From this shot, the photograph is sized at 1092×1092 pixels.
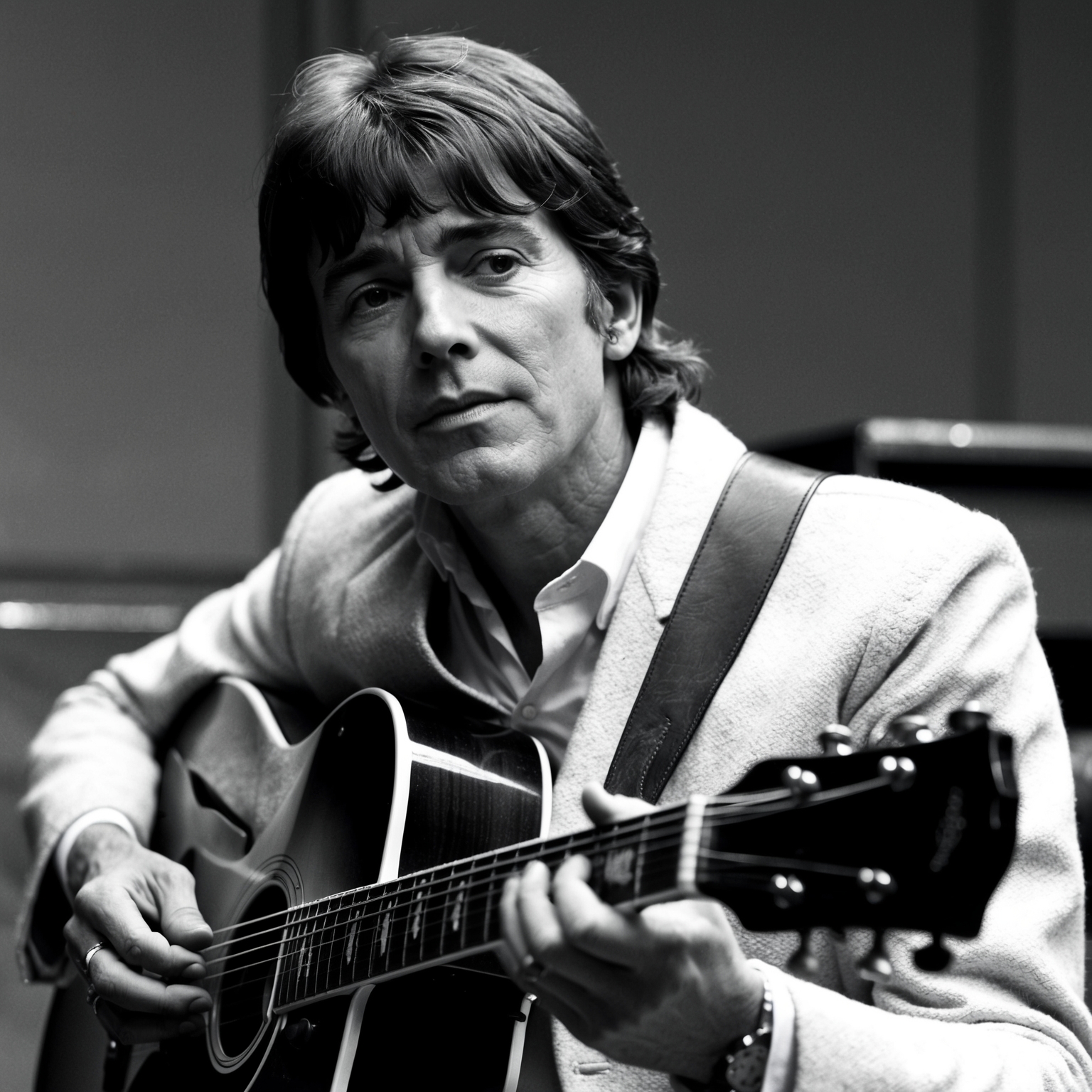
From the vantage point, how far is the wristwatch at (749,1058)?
127 cm

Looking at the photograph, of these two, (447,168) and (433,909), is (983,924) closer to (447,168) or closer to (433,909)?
(433,909)

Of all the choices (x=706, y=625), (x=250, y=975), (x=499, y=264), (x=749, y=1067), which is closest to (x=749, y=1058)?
(x=749, y=1067)

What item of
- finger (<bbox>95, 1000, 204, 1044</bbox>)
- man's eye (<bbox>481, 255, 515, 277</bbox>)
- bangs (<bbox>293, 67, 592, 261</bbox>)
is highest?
bangs (<bbox>293, 67, 592, 261</bbox>)

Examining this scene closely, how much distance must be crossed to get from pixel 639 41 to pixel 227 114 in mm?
1215

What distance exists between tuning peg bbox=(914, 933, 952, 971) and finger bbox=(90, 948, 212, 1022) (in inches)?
37.7

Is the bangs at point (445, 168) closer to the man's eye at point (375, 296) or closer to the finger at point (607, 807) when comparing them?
the man's eye at point (375, 296)

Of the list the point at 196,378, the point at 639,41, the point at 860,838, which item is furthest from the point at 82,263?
the point at 860,838

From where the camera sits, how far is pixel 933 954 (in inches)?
42.6

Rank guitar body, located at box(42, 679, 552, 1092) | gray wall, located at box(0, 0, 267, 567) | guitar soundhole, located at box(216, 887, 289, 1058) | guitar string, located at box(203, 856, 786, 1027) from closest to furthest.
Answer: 1. guitar string, located at box(203, 856, 786, 1027)
2. guitar body, located at box(42, 679, 552, 1092)
3. guitar soundhole, located at box(216, 887, 289, 1058)
4. gray wall, located at box(0, 0, 267, 567)

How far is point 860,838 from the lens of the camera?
1092 millimetres

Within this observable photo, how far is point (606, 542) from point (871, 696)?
15.4 inches

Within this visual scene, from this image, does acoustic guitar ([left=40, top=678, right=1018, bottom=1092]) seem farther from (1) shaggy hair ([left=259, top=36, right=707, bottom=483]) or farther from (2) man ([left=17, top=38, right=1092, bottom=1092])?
(1) shaggy hair ([left=259, top=36, right=707, bottom=483])

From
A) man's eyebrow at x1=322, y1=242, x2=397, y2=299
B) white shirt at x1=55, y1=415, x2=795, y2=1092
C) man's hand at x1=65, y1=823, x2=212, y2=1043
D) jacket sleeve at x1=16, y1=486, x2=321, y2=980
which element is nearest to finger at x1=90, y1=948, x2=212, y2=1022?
man's hand at x1=65, y1=823, x2=212, y2=1043

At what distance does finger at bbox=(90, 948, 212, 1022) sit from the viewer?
1.75 meters
